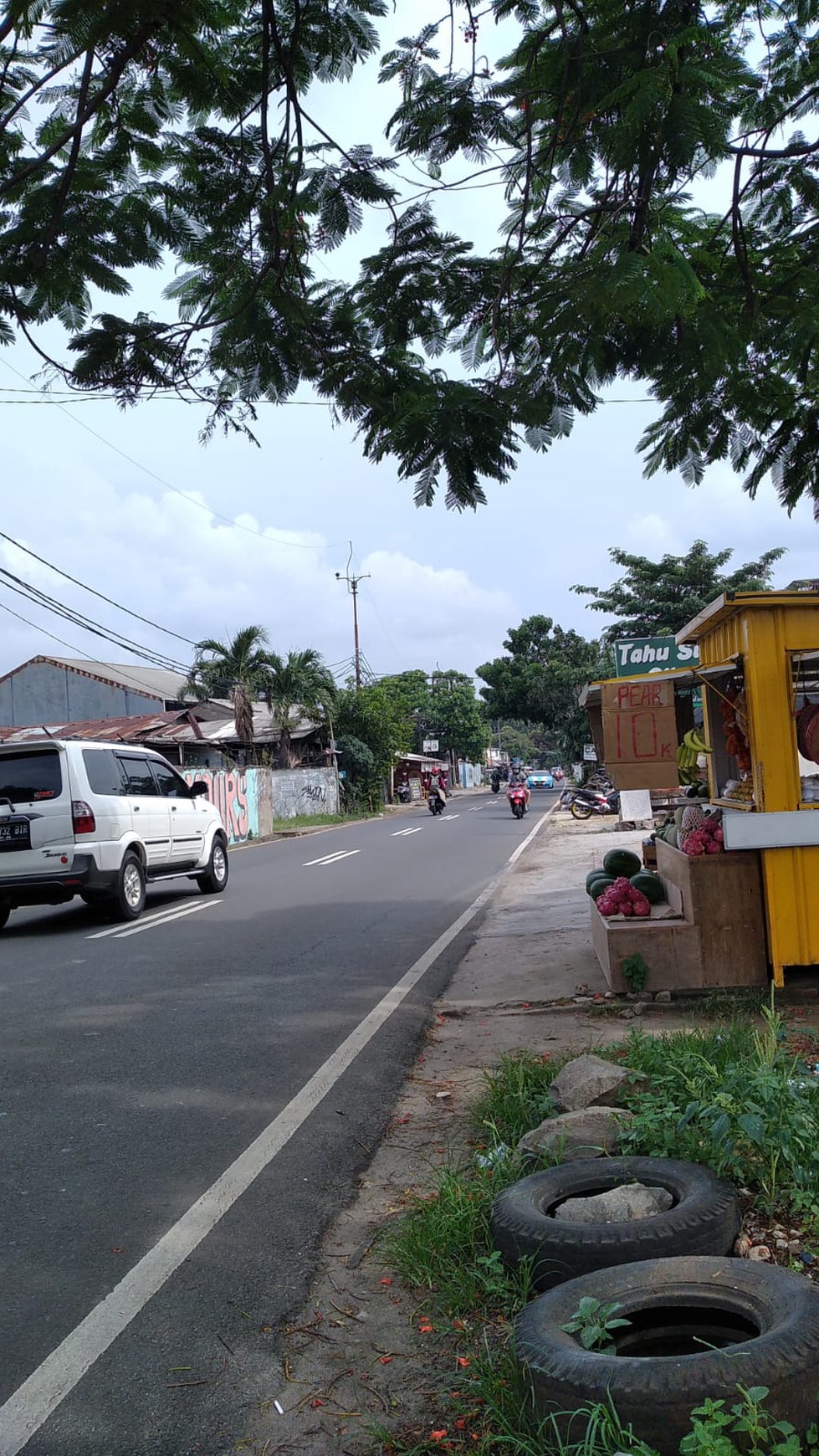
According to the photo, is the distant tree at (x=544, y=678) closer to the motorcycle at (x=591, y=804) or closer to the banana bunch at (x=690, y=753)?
the motorcycle at (x=591, y=804)

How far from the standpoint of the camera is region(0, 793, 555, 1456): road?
117 inches

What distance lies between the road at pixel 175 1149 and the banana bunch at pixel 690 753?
2.65 metres

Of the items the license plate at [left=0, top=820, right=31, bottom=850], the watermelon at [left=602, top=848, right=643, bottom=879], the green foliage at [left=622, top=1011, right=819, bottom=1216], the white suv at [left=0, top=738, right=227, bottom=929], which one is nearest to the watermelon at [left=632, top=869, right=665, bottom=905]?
the watermelon at [left=602, top=848, right=643, bottom=879]

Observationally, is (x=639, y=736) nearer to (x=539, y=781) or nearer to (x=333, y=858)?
(x=333, y=858)

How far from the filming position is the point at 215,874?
15.5 m

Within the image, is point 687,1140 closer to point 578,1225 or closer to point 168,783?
point 578,1225

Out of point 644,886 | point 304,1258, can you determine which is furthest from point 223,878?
point 304,1258

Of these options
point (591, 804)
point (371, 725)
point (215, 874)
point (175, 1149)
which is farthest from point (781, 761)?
point (371, 725)

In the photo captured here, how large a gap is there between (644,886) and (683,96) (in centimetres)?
552

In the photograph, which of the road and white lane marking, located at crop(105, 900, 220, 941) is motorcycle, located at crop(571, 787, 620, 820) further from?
the road

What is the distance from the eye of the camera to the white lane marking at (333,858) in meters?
20.3

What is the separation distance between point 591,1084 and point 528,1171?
1.91ft

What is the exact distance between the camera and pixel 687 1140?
4.04m

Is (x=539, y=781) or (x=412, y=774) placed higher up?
(x=412, y=774)
